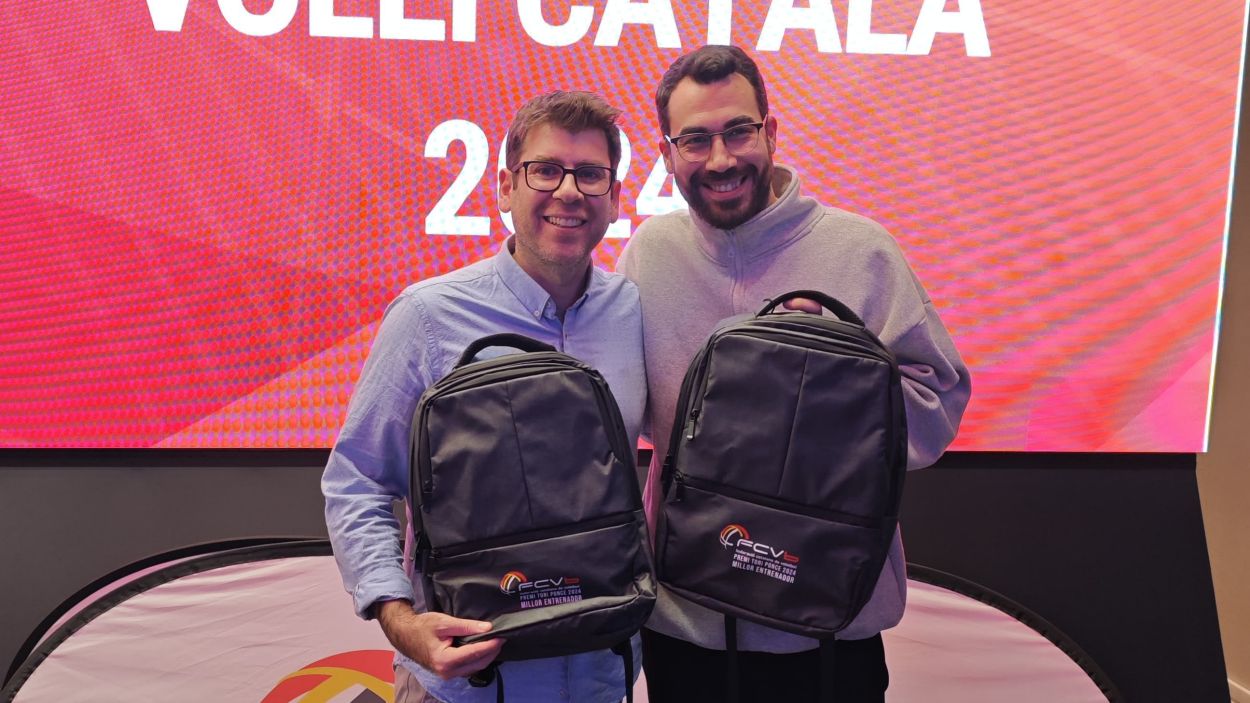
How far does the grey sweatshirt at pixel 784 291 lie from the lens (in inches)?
67.5

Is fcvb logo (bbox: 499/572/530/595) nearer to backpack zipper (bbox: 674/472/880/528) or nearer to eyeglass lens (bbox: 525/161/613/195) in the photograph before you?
backpack zipper (bbox: 674/472/880/528)

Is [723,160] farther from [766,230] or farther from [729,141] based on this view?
[766,230]

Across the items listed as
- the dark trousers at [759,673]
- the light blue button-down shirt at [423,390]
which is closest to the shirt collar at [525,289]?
the light blue button-down shirt at [423,390]

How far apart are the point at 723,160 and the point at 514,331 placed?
647 millimetres

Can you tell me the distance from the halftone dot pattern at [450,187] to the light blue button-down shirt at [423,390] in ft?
5.11

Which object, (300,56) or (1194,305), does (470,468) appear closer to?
(300,56)

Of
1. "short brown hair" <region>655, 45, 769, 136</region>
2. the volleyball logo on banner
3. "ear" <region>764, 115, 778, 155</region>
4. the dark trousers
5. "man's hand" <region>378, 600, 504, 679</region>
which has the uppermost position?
"short brown hair" <region>655, 45, 769, 136</region>

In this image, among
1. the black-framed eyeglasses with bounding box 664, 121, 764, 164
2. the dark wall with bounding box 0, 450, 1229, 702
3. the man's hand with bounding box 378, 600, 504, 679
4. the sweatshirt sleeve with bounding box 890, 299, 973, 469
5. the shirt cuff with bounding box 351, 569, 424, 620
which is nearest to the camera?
the man's hand with bounding box 378, 600, 504, 679

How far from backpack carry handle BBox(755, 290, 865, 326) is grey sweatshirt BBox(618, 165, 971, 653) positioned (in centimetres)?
15

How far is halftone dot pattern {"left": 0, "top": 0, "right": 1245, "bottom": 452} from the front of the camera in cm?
315

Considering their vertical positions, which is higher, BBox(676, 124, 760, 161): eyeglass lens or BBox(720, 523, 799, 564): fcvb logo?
BBox(676, 124, 760, 161): eyeglass lens

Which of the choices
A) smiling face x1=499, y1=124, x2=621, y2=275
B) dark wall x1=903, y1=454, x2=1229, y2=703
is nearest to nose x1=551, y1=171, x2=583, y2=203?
smiling face x1=499, y1=124, x2=621, y2=275

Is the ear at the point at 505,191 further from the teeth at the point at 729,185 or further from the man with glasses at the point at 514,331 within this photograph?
the teeth at the point at 729,185

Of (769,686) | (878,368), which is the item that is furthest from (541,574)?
(878,368)
